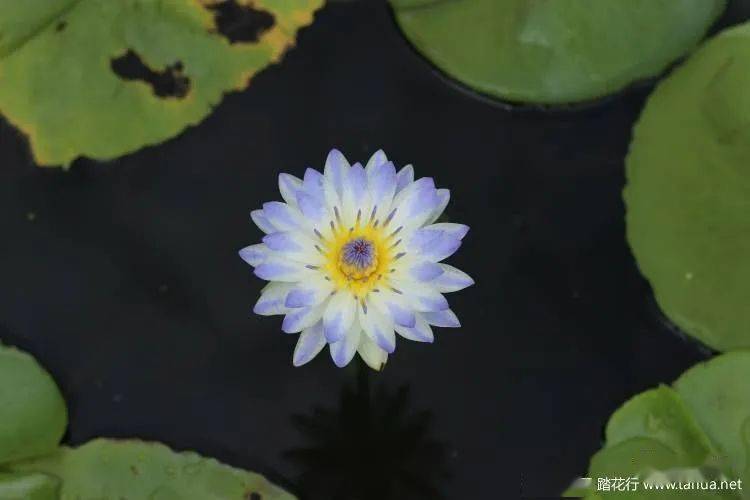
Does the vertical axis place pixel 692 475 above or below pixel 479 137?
below

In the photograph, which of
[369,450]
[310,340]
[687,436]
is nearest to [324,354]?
[369,450]

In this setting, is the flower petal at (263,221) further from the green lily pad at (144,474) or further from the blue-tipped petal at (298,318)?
the green lily pad at (144,474)

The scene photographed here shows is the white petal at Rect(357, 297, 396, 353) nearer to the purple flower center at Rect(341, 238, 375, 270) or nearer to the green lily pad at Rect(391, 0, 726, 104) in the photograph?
the purple flower center at Rect(341, 238, 375, 270)


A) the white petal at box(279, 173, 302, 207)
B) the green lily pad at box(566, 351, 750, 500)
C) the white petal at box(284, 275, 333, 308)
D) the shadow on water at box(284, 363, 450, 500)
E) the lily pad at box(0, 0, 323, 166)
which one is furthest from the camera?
the lily pad at box(0, 0, 323, 166)

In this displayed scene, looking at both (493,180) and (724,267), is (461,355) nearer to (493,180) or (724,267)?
(493,180)

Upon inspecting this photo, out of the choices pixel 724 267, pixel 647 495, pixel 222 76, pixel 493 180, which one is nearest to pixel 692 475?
pixel 647 495

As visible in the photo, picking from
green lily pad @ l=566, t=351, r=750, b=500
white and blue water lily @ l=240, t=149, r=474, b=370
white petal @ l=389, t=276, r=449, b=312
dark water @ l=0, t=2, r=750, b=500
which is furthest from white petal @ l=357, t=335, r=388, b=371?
green lily pad @ l=566, t=351, r=750, b=500

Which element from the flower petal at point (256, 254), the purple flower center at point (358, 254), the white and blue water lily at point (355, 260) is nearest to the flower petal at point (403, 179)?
the white and blue water lily at point (355, 260)
